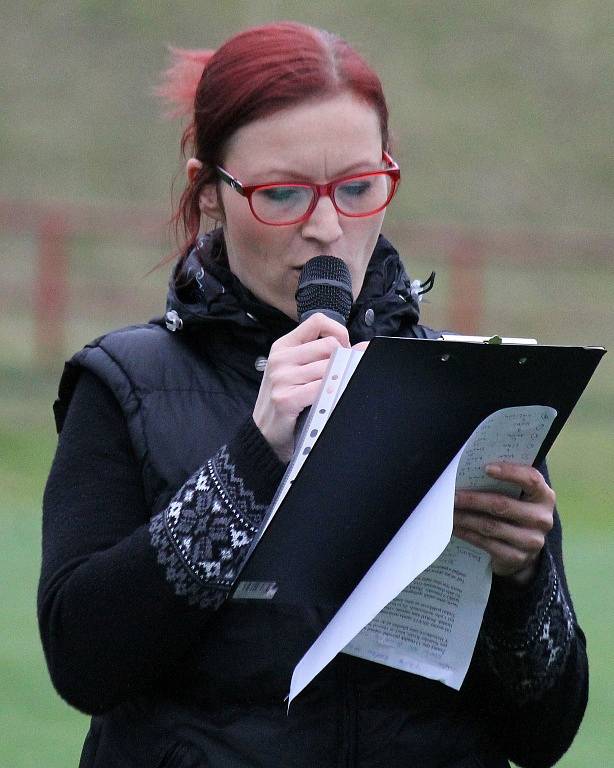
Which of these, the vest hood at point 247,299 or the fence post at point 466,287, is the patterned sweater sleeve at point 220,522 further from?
the fence post at point 466,287

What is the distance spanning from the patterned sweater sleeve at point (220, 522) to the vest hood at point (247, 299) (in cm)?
26

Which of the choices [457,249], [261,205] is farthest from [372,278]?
[457,249]

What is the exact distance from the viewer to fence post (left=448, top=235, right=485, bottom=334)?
10758mm

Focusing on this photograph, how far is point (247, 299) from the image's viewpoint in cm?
179

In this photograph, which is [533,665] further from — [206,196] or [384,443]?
[206,196]

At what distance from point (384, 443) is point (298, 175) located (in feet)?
1.34

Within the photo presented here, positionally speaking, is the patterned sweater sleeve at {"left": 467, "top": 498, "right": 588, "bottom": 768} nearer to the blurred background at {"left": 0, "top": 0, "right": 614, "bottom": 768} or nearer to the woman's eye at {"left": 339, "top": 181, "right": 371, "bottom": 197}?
the woman's eye at {"left": 339, "top": 181, "right": 371, "bottom": 197}

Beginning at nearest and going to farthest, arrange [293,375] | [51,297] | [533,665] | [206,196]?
1. [293,375]
2. [533,665]
3. [206,196]
4. [51,297]

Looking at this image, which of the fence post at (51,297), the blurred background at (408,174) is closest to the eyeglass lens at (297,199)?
the blurred background at (408,174)

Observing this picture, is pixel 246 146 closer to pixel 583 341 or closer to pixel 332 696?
pixel 332 696

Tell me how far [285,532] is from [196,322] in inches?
15.2

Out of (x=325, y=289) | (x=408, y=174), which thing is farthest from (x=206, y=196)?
(x=408, y=174)

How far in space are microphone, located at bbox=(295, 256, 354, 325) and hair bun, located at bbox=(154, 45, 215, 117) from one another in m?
0.35

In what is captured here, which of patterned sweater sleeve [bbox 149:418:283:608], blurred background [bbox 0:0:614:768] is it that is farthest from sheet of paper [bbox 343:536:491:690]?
blurred background [bbox 0:0:614:768]
